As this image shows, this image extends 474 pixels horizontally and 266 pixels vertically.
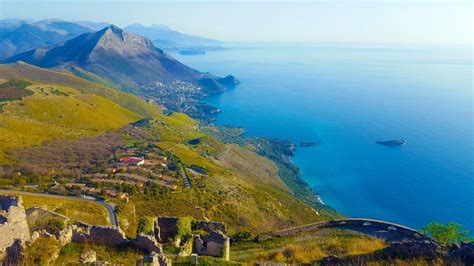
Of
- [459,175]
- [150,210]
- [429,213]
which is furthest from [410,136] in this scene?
[150,210]

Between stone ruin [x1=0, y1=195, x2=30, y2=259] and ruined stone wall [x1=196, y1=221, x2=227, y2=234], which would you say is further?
ruined stone wall [x1=196, y1=221, x2=227, y2=234]

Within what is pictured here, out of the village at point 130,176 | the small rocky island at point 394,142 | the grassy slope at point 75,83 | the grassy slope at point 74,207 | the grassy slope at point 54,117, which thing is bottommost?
the grassy slope at point 74,207

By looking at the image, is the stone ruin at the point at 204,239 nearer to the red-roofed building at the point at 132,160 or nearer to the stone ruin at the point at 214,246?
the stone ruin at the point at 214,246

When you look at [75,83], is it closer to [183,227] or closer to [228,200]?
[228,200]

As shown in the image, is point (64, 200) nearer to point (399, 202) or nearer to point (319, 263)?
point (319, 263)

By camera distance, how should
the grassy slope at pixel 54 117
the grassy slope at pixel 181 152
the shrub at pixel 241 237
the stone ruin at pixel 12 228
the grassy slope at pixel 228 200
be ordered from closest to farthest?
the stone ruin at pixel 12 228, the shrub at pixel 241 237, the grassy slope at pixel 228 200, the grassy slope at pixel 181 152, the grassy slope at pixel 54 117

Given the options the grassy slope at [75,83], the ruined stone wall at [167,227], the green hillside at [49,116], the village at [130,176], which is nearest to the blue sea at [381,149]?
the grassy slope at [75,83]

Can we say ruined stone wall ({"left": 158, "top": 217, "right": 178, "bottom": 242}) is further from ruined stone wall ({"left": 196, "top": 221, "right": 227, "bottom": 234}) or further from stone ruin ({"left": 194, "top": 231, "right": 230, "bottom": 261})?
stone ruin ({"left": 194, "top": 231, "right": 230, "bottom": 261})

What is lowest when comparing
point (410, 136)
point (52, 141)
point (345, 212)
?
point (345, 212)

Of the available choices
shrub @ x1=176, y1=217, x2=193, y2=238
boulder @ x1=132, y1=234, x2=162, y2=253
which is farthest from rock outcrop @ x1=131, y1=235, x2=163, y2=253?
shrub @ x1=176, y1=217, x2=193, y2=238

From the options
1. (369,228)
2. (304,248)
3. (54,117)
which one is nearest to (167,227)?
(304,248)

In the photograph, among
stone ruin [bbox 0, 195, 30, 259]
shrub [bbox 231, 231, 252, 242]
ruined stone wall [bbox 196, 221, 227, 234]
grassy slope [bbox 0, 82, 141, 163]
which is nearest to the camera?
stone ruin [bbox 0, 195, 30, 259]
